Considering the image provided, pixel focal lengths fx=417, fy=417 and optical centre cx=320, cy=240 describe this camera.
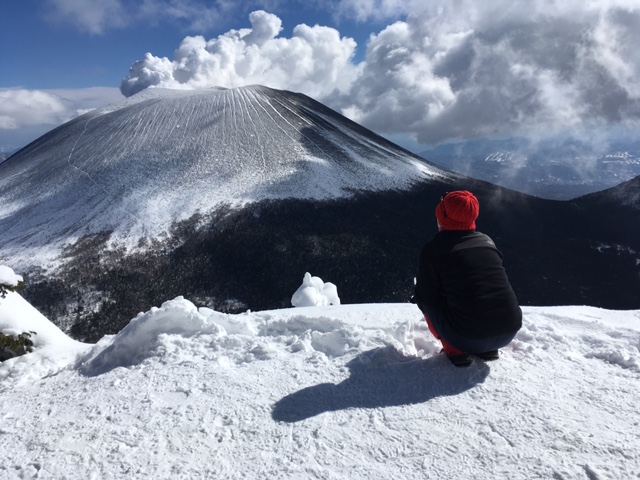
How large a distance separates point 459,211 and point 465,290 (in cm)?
123

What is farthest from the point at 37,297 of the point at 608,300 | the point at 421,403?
the point at 608,300

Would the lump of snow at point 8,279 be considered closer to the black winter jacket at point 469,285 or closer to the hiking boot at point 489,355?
the black winter jacket at point 469,285

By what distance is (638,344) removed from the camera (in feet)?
22.5

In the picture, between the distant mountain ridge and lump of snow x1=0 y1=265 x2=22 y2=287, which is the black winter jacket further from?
the distant mountain ridge

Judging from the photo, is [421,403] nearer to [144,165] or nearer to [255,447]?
[255,447]

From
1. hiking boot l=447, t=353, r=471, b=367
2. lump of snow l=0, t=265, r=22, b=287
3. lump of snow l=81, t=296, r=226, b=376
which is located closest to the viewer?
hiking boot l=447, t=353, r=471, b=367

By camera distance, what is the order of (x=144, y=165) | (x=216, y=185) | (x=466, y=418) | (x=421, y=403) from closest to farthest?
(x=466, y=418) < (x=421, y=403) < (x=216, y=185) < (x=144, y=165)

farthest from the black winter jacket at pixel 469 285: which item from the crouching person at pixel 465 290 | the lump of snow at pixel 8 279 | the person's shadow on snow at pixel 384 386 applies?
the lump of snow at pixel 8 279

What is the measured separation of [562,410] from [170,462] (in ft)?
16.0

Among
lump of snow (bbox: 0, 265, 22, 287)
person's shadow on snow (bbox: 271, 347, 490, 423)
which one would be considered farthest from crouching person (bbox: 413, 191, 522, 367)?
lump of snow (bbox: 0, 265, 22, 287)

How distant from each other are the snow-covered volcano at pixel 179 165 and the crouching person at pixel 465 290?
5015cm

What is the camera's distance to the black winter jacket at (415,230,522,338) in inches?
235

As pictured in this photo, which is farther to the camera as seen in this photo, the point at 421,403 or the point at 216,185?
the point at 216,185

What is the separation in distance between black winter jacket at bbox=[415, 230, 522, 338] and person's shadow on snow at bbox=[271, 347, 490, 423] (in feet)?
2.28
